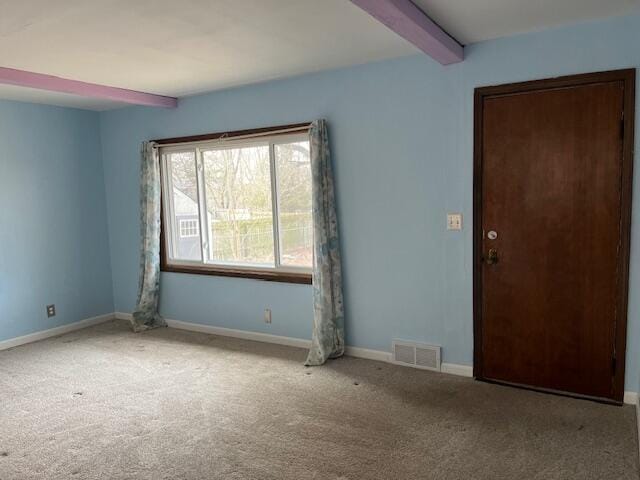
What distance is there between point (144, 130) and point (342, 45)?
2.67m

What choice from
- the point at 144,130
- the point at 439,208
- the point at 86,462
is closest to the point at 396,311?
the point at 439,208

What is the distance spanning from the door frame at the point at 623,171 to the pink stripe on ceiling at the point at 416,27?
34 cm

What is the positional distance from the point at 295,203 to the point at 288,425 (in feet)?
6.25

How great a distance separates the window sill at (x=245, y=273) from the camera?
4.03m

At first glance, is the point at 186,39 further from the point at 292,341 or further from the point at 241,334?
the point at 241,334

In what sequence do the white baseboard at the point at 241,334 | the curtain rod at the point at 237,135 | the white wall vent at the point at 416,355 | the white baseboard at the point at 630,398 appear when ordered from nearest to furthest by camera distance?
the white baseboard at the point at 630,398
the white wall vent at the point at 416,355
the curtain rod at the point at 237,135
the white baseboard at the point at 241,334

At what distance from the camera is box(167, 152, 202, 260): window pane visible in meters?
4.64

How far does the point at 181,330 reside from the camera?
187 inches

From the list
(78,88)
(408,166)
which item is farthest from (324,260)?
(78,88)

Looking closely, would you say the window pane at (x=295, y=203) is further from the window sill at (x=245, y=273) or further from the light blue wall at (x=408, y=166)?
the light blue wall at (x=408, y=166)

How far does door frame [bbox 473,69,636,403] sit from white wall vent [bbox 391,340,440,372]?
2.03 ft

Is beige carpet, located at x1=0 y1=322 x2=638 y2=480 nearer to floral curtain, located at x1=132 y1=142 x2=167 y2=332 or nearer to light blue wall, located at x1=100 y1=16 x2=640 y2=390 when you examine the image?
light blue wall, located at x1=100 y1=16 x2=640 y2=390

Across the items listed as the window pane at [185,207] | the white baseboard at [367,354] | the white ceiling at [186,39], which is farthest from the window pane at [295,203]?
the window pane at [185,207]

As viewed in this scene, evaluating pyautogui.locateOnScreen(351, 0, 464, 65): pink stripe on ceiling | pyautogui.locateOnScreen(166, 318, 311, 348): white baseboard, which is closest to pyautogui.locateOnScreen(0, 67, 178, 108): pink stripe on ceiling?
pyautogui.locateOnScreen(166, 318, 311, 348): white baseboard
